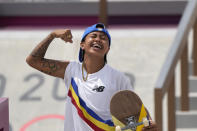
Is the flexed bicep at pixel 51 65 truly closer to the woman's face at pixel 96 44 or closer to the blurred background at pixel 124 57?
the woman's face at pixel 96 44

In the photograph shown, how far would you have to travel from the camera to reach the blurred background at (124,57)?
779cm

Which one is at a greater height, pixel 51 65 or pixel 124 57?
pixel 124 57

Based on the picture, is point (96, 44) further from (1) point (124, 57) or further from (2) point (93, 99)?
(1) point (124, 57)

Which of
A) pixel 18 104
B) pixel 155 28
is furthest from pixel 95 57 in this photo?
pixel 155 28

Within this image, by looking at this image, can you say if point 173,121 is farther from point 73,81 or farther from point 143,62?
point 73,81

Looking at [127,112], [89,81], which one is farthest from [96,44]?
[127,112]

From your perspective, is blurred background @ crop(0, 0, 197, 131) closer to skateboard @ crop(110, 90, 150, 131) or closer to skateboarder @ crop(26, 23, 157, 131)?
skateboarder @ crop(26, 23, 157, 131)

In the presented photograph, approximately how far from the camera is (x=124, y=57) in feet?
31.6

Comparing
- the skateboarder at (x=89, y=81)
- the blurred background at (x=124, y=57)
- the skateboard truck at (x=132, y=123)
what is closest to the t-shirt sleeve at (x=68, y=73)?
the skateboarder at (x=89, y=81)

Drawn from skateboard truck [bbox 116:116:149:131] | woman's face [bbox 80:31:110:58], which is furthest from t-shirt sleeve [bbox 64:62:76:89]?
skateboard truck [bbox 116:116:149:131]

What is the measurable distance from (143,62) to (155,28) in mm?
1925

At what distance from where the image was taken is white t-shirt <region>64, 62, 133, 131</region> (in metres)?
4.67

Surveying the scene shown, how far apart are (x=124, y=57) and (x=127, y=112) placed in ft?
16.7

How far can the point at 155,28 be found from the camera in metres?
11.3
